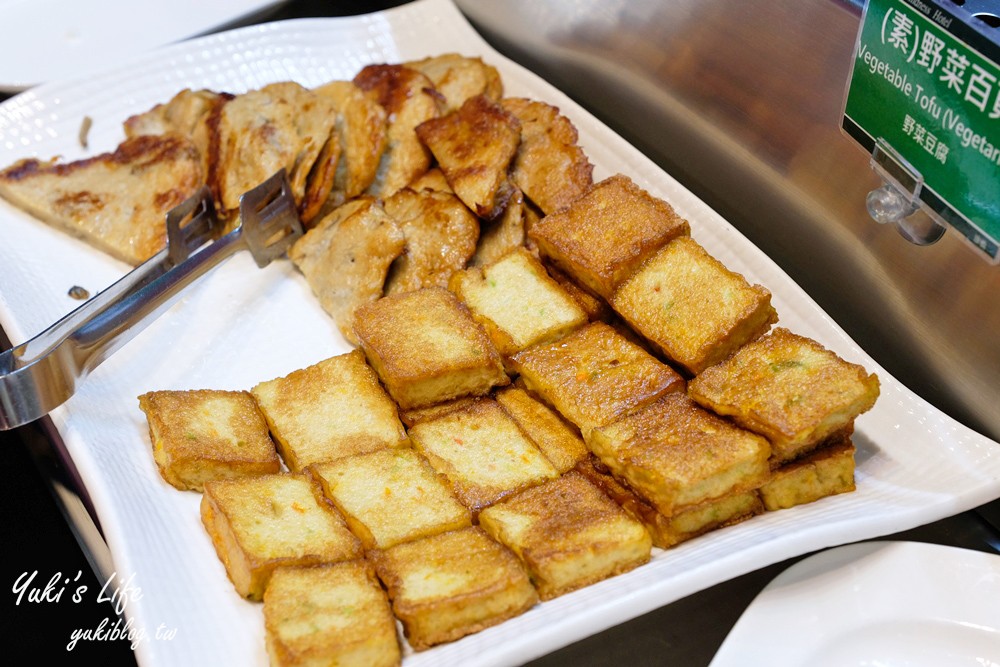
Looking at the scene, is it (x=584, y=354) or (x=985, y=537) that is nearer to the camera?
(x=985, y=537)

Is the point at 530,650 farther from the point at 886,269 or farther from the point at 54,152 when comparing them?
the point at 54,152

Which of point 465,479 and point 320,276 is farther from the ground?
point 320,276

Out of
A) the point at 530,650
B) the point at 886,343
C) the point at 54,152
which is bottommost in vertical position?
the point at 886,343

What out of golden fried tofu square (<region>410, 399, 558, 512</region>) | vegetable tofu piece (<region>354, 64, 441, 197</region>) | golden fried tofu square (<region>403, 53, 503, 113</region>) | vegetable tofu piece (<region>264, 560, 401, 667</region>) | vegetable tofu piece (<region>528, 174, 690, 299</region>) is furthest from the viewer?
golden fried tofu square (<region>403, 53, 503, 113</region>)

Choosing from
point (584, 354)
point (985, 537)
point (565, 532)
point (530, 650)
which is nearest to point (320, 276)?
point (584, 354)

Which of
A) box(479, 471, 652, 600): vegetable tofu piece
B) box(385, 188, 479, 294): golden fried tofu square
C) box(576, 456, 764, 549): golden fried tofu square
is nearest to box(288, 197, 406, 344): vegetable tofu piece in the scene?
box(385, 188, 479, 294): golden fried tofu square

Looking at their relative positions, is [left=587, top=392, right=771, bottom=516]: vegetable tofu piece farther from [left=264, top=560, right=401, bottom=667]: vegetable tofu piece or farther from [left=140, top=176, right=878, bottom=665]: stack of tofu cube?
[left=264, top=560, right=401, bottom=667]: vegetable tofu piece
